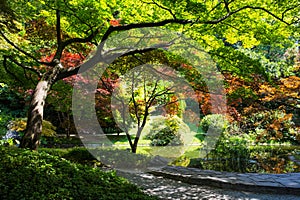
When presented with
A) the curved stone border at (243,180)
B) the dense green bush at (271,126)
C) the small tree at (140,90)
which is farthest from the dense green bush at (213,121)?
the curved stone border at (243,180)

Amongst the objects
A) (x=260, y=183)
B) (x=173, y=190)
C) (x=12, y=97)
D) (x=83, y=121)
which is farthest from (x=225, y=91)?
(x=12, y=97)

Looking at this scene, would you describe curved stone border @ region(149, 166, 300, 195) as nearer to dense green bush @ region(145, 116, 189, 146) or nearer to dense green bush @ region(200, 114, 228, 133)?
dense green bush @ region(145, 116, 189, 146)

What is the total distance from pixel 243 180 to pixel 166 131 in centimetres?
743

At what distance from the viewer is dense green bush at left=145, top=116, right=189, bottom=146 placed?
38.4 ft

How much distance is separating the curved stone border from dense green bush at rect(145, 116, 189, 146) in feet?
19.1

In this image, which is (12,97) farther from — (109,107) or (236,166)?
(236,166)

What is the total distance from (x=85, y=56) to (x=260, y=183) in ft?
20.1

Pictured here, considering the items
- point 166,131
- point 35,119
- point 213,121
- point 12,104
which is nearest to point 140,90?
point 166,131

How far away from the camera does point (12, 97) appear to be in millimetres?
15930

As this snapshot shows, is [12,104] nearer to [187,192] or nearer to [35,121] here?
[35,121]

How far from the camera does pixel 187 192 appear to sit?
4605mm

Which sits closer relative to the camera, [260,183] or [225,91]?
[260,183]

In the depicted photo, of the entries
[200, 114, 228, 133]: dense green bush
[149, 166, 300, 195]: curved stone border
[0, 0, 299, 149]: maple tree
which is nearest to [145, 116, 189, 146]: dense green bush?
[200, 114, 228, 133]: dense green bush

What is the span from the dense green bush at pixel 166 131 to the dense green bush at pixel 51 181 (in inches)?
328
